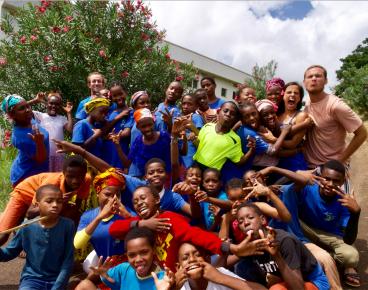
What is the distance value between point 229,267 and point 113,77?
5.02m

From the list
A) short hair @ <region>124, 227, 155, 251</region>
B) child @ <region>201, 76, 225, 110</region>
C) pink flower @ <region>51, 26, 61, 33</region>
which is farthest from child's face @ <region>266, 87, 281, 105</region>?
pink flower @ <region>51, 26, 61, 33</region>

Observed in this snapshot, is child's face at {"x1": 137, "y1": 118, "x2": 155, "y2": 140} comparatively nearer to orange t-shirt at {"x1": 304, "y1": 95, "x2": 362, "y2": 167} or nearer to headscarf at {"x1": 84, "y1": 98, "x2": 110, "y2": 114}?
headscarf at {"x1": 84, "y1": 98, "x2": 110, "y2": 114}

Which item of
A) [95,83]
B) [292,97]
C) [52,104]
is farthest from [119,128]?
[292,97]

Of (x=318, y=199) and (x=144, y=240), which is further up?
(x=318, y=199)

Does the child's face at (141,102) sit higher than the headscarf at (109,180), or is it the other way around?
the child's face at (141,102)

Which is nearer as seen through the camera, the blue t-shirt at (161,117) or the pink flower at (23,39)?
the blue t-shirt at (161,117)

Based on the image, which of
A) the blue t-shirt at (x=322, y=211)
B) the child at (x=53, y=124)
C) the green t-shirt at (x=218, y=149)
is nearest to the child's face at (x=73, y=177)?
the child at (x=53, y=124)

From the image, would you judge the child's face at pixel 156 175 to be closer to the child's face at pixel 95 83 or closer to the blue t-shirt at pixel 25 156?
the blue t-shirt at pixel 25 156

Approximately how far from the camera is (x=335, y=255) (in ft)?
12.5

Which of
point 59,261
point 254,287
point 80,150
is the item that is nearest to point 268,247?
point 254,287

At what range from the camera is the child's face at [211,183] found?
393cm

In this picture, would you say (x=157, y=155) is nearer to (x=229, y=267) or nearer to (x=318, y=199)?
(x=229, y=267)

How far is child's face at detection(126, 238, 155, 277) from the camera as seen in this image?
2.86 m

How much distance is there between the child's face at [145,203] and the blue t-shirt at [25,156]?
1.60 metres
